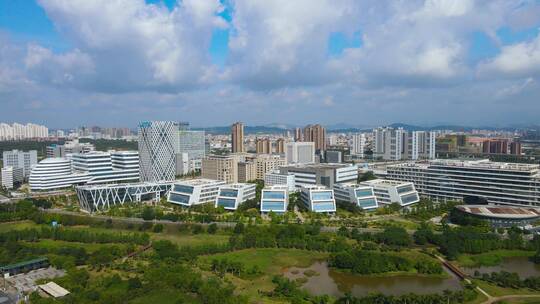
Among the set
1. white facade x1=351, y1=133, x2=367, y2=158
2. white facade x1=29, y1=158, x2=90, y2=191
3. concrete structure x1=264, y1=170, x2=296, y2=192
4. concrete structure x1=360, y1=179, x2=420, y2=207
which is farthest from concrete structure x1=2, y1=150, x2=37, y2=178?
white facade x1=351, y1=133, x2=367, y2=158

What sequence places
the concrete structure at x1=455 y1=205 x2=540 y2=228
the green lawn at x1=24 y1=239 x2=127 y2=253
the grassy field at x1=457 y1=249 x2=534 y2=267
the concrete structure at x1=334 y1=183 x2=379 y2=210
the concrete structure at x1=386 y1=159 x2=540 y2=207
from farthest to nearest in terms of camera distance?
the concrete structure at x1=334 y1=183 x2=379 y2=210, the concrete structure at x1=386 y1=159 x2=540 y2=207, the concrete structure at x1=455 y1=205 x2=540 y2=228, the green lawn at x1=24 y1=239 x2=127 y2=253, the grassy field at x1=457 y1=249 x2=534 y2=267

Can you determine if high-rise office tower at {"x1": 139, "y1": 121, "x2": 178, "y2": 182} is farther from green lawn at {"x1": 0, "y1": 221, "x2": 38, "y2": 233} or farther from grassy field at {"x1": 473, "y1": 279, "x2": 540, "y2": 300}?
grassy field at {"x1": 473, "y1": 279, "x2": 540, "y2": 300}

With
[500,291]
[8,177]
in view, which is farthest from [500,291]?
[8,177]

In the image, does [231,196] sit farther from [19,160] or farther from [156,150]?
[19,160]

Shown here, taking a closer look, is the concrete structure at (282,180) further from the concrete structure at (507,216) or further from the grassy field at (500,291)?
the grassy field at (500,291)

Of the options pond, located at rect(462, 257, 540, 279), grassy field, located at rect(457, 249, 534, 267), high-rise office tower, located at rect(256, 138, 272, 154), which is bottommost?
pond, located at rect(462, 257, 540, 279)

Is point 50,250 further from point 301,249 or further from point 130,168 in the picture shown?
point 130,168

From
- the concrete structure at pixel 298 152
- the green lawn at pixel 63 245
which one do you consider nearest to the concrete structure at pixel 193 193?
the green lawn at pixel 63 245
